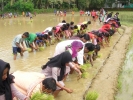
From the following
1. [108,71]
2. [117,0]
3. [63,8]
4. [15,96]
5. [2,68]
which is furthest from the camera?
[117,0]

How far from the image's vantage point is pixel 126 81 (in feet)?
19.2

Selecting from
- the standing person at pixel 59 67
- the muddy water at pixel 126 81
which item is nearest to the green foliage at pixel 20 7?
the muddy water at pixel 126 81

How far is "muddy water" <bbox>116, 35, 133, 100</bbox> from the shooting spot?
497cm

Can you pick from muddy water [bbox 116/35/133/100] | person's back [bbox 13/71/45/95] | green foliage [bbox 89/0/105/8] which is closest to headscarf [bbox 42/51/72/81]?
person's back [bbox 13/71/45/95]

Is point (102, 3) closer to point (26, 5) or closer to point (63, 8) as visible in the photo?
point (63, 8)

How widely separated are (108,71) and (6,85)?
12.5 ft

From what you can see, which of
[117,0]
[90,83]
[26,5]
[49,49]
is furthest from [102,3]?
[90,83]

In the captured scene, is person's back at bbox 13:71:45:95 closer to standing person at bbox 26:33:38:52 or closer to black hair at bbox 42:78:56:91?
black hair at bbox 42:78:56:91

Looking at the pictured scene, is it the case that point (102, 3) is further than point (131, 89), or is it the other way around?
point (102, 3)

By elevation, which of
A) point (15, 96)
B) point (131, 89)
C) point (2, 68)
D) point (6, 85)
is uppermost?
point (2, 68)

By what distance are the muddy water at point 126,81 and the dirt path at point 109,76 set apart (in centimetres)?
16

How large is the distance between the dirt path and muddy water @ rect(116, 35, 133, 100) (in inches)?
6.1

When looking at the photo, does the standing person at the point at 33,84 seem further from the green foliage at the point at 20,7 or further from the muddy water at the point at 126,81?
the green foliage at the point at 20,7

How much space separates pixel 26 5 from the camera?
1479 inches
